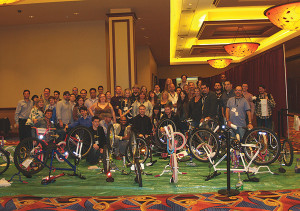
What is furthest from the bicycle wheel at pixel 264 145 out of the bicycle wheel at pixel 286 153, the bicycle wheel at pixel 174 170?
the bicycle wheel at pixel 174 170

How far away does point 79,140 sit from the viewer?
530 cm

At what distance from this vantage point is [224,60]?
46.9 feet

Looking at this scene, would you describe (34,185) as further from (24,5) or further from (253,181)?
(24,5)

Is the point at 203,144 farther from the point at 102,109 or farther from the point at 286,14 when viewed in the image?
the point at 286,14

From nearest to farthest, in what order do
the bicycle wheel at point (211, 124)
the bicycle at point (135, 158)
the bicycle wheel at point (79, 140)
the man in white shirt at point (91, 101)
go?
1. the bicycle at point (135, 158)
2. the bicycle wheel at point (79, 140)
3. the bicycle wheel at point (211, 124)
4. the man in white shirt at point (91, 101)

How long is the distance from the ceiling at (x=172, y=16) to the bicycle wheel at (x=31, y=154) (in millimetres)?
4273

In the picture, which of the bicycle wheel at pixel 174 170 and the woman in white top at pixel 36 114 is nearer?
the bicycle wheel at pixel 174 170

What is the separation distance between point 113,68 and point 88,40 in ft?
5.77

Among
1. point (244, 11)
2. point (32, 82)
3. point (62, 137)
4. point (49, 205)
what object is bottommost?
point (49, 205)

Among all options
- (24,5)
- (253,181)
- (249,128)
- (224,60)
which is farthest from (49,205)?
(224,60)

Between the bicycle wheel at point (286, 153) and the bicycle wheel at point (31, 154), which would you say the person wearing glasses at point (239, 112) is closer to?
the bicycle wheel at point (286, 153)

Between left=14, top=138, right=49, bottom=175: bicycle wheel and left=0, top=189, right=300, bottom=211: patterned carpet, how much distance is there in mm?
938

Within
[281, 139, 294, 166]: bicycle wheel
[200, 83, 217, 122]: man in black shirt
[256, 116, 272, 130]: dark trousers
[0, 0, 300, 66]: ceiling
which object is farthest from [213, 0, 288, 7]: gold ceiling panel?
[281, 139, 294, 166]: bicycle wheel

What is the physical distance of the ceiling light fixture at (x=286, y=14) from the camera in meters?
5.80
